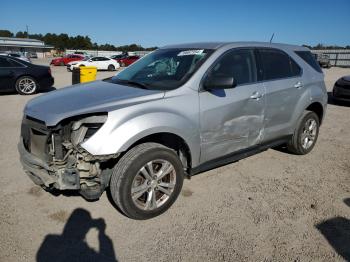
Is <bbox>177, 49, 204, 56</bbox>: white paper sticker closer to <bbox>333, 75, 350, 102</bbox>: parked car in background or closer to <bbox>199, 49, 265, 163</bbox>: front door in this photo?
<bbox>199, 49, 265, 163</bbox>: front door

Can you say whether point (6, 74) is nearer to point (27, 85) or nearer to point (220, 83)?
point (27, 85)

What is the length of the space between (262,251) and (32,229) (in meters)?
2.28

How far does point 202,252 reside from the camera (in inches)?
117

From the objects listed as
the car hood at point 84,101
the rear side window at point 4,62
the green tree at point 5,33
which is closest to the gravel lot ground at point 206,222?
the car hood at point 84,101

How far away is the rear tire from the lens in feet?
17.1

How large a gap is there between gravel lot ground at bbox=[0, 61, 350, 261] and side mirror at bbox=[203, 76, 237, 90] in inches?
53.8

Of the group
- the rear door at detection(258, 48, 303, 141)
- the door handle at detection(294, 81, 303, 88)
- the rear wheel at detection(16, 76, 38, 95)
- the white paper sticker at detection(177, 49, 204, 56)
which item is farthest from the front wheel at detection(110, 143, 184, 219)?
the rear wheel at detection(16, 76, 38, 95)

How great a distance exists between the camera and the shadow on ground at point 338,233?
3029mm

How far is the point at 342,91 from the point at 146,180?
9403mm

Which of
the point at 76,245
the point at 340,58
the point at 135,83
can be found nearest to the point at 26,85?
the point at 135,83

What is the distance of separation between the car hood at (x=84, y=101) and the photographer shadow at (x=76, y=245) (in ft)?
3.63

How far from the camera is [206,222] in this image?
3.45 meters

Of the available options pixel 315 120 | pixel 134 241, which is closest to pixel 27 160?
pixel 134 241

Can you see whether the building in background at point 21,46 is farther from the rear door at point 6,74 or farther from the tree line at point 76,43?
the rear door at point 6,74
